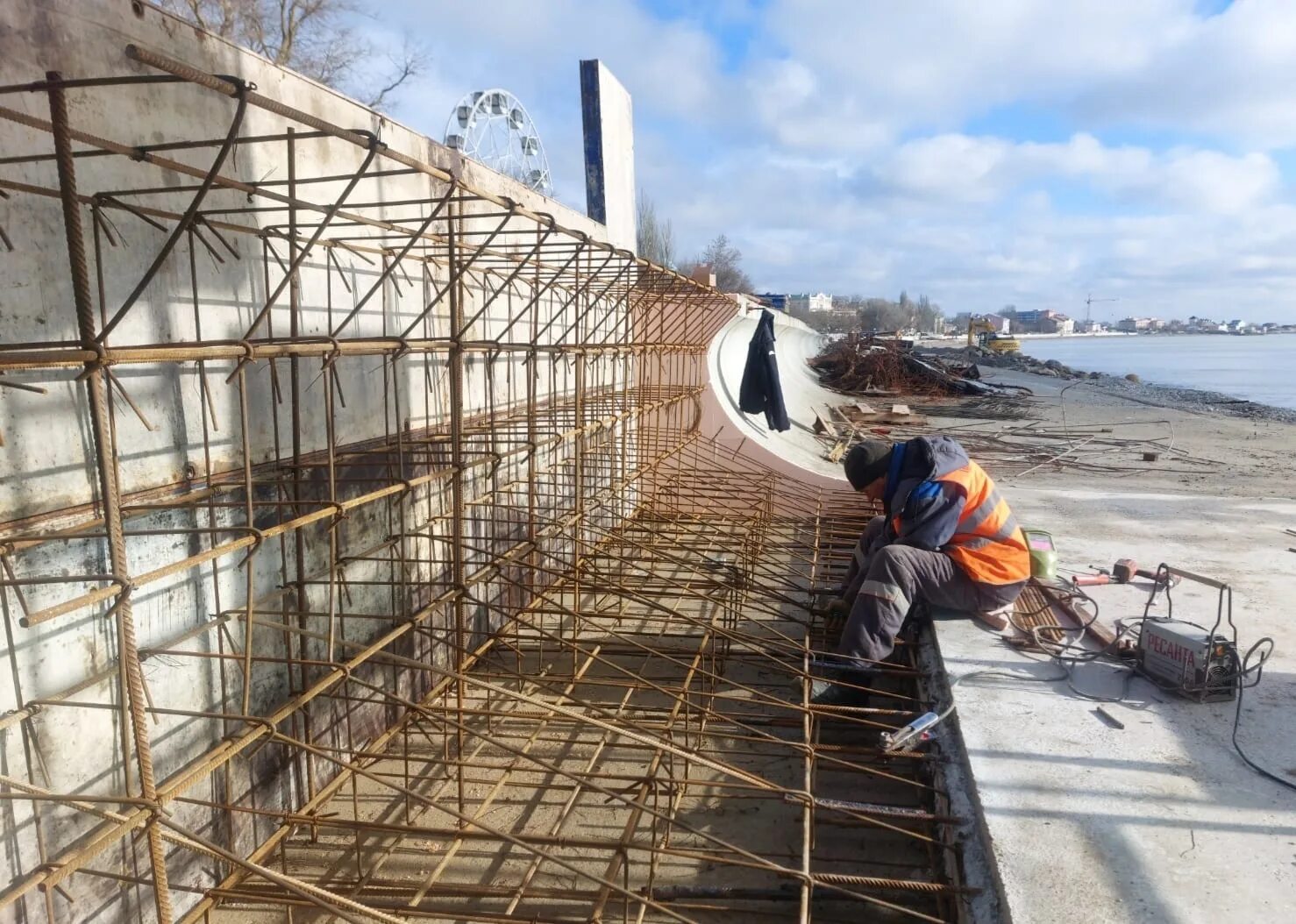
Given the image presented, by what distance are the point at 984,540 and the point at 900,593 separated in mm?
702

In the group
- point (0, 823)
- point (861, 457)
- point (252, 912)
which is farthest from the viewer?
point (861, 457)

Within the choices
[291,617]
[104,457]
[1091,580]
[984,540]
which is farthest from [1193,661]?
[104,457]

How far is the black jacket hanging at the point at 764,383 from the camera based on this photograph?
41.0ft

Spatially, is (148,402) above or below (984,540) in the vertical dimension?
above

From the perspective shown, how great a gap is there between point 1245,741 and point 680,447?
7028 millimetres

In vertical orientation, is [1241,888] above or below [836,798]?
above

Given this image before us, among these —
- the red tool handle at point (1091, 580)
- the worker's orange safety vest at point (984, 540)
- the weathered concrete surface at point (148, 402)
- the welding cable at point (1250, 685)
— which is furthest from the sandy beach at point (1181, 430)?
the weathered concrete surface at point (148, 402)

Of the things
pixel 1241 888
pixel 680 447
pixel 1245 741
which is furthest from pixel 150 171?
pixel 680 447

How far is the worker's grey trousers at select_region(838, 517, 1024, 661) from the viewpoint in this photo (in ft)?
17.4

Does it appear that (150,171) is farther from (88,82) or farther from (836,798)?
(836,798)

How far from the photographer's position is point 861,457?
579 centimetres

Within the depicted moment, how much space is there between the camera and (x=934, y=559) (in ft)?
17.9

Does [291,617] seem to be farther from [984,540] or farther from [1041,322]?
[1041,322]

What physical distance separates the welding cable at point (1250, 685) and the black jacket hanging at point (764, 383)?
310 inches
